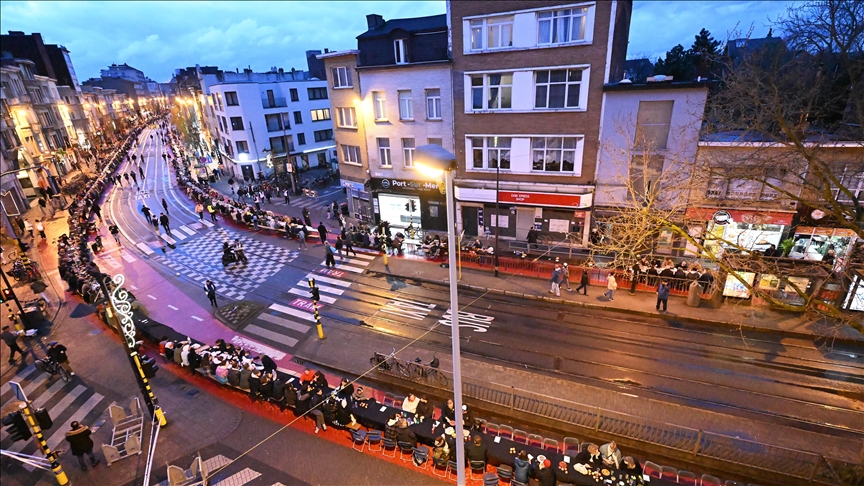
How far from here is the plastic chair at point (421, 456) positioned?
10078 millimetres

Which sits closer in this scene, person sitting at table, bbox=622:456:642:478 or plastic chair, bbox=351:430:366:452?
person sitting at table, bbox=622:456:642:478

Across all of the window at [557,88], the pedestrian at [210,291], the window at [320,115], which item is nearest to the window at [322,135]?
the window at [320,115]

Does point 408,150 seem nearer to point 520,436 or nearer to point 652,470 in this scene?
point 520,436

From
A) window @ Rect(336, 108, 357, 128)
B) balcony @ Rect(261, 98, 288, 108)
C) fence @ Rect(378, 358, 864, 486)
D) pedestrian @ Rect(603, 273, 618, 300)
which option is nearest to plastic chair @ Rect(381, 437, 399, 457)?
fence @ Rect(378, 358, 864, 486)

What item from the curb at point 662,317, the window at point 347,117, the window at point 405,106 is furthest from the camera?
the window at point 347,117

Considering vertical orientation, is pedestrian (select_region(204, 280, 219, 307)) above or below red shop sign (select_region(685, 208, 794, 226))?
below

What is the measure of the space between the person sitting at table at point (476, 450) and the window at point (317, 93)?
5132cm

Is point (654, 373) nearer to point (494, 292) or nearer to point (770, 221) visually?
point (494, 292)

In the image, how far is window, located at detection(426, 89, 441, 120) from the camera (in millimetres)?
24344

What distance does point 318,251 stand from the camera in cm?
2544

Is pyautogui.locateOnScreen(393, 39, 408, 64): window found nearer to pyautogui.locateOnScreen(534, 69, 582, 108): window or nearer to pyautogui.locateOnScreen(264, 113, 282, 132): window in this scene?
pyautogui.locateOnScreen(534, 69, 582, 108): window

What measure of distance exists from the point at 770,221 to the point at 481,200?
14559mm

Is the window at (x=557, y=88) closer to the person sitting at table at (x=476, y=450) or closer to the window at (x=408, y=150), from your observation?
the window at (x=408, y=150)

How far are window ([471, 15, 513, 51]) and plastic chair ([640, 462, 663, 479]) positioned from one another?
805 inches
